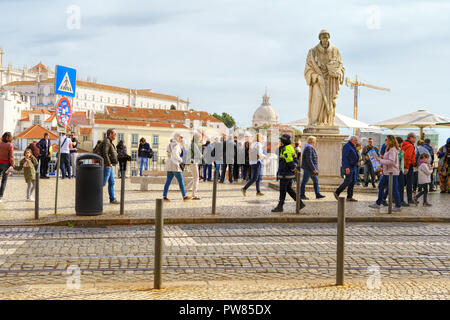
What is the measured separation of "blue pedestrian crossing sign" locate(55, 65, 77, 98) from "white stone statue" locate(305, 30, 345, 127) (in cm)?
939

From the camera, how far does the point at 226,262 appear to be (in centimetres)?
674

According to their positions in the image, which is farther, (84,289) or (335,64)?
(335,64)

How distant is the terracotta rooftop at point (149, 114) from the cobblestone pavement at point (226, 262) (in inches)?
4594

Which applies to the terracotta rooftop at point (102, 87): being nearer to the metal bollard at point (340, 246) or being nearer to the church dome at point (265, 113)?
the church dome at point (265, 113)

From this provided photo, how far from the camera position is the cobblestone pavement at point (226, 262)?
504cm

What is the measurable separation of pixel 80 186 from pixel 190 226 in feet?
7.72

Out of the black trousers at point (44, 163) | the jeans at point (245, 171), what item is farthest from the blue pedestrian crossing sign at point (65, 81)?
the jeans at point (245, 171)

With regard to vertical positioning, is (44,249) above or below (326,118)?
below

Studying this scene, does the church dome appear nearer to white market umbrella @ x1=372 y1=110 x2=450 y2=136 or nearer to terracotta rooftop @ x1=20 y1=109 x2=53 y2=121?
terracotta rooftop @ x1=20 y1=109 x2=53 y2=121

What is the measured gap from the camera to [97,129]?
108m
